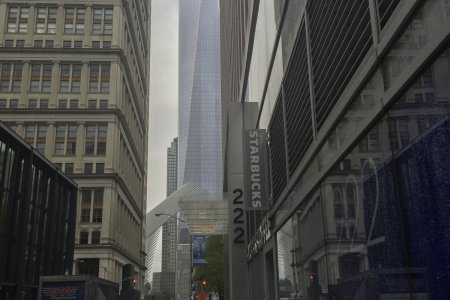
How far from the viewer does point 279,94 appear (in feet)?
62.2

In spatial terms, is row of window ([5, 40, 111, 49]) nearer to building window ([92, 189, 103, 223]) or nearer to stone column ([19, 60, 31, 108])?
stone column ([19, 60, 31, 108])

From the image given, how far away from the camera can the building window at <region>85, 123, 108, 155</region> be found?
8475 centimetres

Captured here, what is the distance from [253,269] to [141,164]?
9149cm

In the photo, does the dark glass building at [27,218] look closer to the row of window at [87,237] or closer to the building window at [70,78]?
the row of window at [87,237]

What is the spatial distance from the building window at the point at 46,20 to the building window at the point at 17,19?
2.05 meters

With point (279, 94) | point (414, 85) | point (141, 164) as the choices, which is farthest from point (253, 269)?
point (141, 164)

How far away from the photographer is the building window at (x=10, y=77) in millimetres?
86438

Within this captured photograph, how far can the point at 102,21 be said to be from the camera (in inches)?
3583

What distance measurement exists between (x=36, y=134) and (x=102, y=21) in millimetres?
21994

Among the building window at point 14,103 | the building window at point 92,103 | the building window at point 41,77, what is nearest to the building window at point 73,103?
the building window at point 92,103

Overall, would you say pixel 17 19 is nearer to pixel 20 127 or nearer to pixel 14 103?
pixel 14 103

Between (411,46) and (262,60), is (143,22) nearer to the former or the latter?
(262,60)

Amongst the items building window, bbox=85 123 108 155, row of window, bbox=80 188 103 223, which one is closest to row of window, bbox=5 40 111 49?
building window, bbox=85 123 108 155

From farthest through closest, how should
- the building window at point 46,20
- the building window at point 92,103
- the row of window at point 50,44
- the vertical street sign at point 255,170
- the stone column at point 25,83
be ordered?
the building window at point 46,20, the row of window at point 50,44, the building window at point 92,103, the stone column at point 25,83, the vertical street sign at point 255,170
